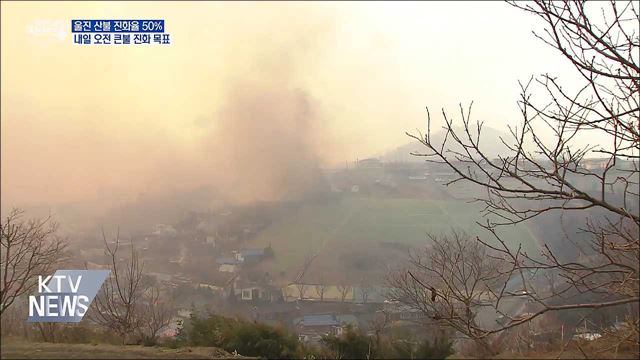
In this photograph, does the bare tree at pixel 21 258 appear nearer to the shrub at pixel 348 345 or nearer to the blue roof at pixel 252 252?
the shrub at pixel 348 345

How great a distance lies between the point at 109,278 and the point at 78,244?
1.65m

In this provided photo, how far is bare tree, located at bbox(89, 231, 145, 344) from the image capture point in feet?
25.2

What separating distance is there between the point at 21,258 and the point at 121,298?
2.02 meters

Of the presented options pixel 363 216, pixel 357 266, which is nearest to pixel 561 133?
pixel 357 266

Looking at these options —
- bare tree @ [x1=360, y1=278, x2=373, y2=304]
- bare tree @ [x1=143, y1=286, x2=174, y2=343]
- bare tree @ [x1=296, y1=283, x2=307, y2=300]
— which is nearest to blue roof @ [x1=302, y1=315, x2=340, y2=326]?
bare tree @ [x1=360, y1=278, x2=373, y2=304]

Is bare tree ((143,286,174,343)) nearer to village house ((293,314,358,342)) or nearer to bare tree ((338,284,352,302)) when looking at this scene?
village house ((293,314,358,342))

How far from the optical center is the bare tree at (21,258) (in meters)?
6.09

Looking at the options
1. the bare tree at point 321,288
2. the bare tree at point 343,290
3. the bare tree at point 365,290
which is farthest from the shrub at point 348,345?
the bare tree at point 321,288

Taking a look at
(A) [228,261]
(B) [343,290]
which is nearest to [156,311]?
(A) [228,261]

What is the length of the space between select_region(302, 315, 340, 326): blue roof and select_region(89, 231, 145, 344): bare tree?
3.38m

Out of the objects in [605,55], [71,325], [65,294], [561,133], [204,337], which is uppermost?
[605,55]

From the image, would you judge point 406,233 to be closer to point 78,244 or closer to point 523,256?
point 78,244

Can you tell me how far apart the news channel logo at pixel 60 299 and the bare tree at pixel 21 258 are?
7.6 inches

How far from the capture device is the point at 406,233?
1351 centimetres
